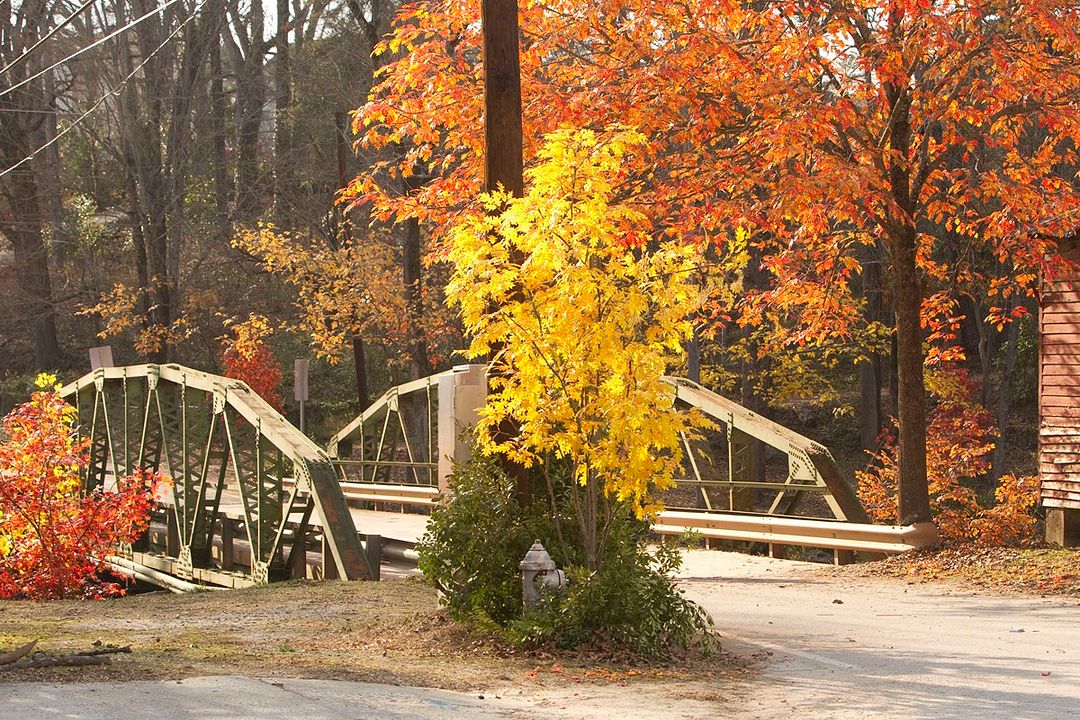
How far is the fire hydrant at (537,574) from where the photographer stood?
9203 mm

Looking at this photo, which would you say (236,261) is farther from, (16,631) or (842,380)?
(16,631)

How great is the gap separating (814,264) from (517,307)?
27.8ft

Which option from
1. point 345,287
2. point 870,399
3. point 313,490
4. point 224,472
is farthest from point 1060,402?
point 345,287

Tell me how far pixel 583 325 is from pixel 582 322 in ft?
0.08

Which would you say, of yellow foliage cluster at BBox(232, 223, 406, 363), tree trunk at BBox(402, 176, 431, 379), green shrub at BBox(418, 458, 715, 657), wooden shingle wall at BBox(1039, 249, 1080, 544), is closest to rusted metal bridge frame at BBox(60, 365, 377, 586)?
green shrub at BBox(418, 458, 715, 657)

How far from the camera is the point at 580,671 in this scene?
855 cm

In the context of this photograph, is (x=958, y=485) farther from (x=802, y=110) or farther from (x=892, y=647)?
(x=892, y=647)

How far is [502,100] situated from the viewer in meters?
10.4

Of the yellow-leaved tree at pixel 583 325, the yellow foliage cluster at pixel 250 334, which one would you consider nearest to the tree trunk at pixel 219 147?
the yellow foliage cluster at pixel 250 334

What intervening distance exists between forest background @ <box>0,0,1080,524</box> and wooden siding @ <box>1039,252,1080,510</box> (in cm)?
82

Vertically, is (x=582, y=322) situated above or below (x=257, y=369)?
below

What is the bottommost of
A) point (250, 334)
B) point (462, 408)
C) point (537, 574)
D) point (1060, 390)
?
point (537, 574)

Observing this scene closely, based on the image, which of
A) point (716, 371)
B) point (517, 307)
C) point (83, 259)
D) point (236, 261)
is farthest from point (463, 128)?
point (83, 259)

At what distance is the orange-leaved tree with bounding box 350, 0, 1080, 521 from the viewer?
546 inches
